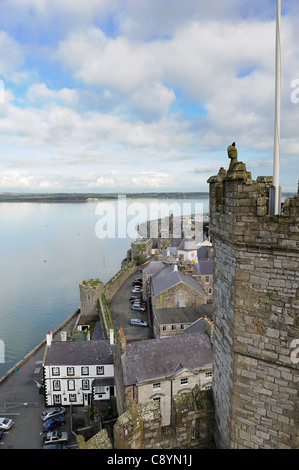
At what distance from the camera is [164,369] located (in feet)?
53.5

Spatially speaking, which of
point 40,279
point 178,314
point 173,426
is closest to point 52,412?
point 178,314

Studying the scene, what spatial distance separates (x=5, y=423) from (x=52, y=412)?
2.79 metres

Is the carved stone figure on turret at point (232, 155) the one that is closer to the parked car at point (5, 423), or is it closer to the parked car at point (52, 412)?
the parked car at point (52, 412)

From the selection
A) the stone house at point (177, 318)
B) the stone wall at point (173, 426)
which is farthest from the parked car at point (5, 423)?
the stone wall at point (173, 426)

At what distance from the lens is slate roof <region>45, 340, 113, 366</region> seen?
21.2 metres

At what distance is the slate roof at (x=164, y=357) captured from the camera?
1588 cm

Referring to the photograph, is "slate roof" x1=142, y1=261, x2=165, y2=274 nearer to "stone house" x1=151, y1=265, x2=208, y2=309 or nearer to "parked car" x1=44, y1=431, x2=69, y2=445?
"stone house" x1=151, y1=265, x2=208, y2=309

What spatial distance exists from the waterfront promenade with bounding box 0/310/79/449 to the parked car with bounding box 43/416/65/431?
15.5 inches

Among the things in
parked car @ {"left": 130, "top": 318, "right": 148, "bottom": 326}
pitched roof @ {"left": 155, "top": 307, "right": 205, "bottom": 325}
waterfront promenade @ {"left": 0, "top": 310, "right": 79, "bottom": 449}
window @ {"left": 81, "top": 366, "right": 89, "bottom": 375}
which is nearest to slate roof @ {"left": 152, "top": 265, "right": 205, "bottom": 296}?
pitched roof @ {"left": 155, "top": 307, "right": 205, "bottom": 325}

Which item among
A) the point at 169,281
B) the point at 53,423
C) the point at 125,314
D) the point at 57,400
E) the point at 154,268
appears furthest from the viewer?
the point at 154,268

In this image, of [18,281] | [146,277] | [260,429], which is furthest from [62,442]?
[18,281]

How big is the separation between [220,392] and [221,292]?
5.30 feet

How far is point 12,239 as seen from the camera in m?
92.4

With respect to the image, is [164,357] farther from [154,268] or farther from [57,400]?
[154,268]
